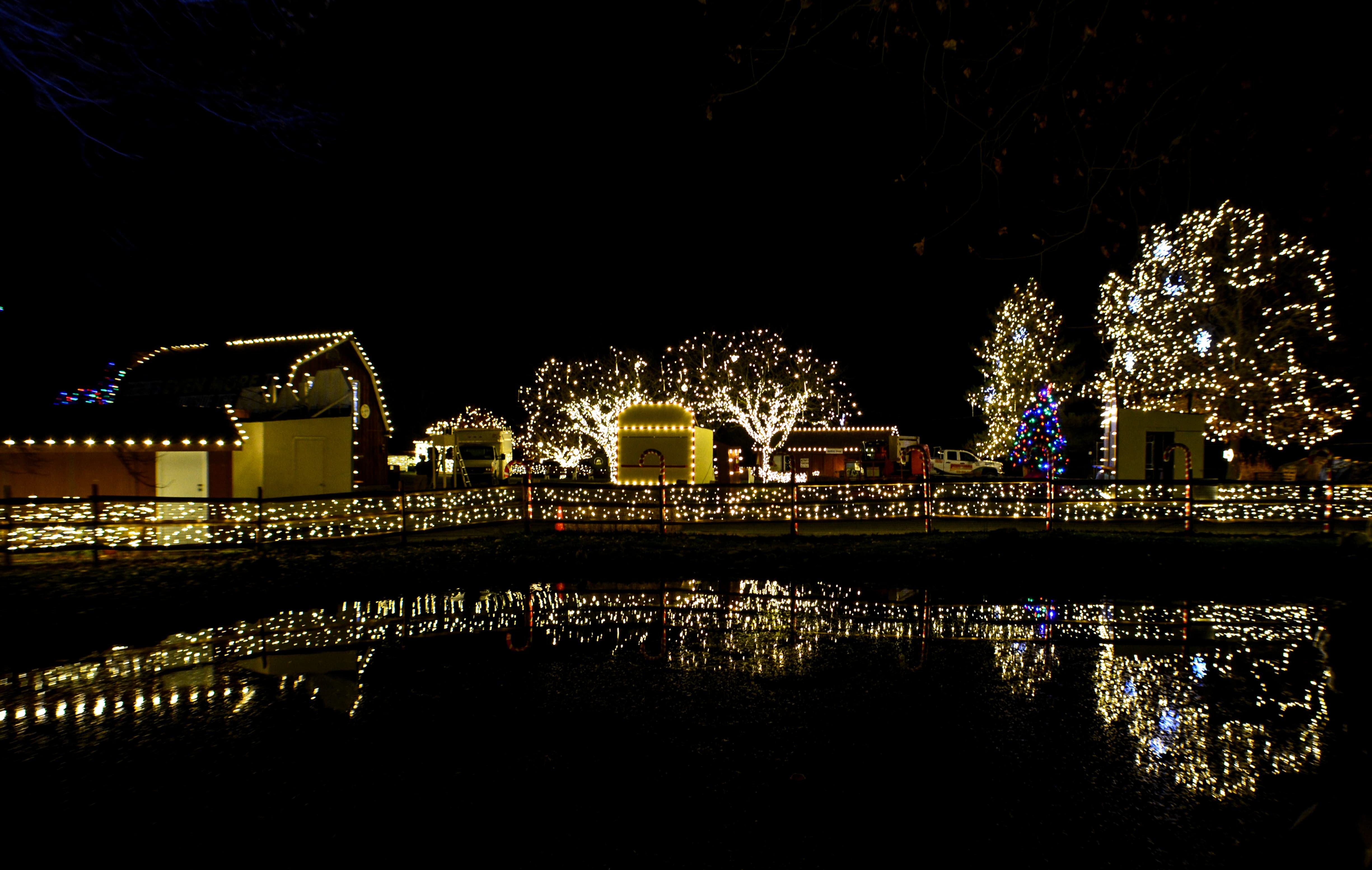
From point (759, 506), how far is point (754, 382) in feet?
90.6

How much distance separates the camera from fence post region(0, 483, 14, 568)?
1095cm

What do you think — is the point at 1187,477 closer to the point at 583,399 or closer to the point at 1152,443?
the point at 1152,443

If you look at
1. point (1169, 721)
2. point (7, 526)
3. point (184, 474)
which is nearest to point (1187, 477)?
point (1169, 721)

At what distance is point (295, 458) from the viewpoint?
19.1 meters

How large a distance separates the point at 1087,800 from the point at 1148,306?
3339cm

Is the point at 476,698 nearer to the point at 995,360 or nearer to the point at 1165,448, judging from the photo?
the point at 1165,448

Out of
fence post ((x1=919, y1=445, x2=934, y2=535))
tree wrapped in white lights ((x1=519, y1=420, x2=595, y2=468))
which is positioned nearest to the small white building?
tree wrapped in white lights ((x1=519, y1=420, x2=595, y2=468))

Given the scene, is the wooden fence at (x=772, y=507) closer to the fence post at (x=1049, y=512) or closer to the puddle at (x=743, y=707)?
the fence post at (x=1049, y=512)

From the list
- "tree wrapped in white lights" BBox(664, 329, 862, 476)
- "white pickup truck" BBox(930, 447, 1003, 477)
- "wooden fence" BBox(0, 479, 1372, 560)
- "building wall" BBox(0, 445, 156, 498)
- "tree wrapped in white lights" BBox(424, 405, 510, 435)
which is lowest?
"white pickup truck" BBox(930, 447, 1003, 477)

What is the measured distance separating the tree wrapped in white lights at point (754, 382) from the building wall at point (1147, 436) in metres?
22.2

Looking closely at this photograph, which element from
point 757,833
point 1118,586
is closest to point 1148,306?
point 1118,586

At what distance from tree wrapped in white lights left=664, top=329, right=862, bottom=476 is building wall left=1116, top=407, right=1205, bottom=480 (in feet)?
73.0

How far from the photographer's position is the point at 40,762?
4.28 metres

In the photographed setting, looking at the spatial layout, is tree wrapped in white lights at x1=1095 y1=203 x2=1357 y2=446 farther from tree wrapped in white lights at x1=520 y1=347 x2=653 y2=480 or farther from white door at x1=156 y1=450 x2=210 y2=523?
white door at x1=156 y1=450 x2=210 y2=523
